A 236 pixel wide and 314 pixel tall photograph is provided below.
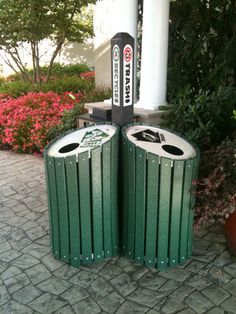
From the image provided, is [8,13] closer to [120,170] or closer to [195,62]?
[195,62]

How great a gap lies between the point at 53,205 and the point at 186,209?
109 centimetres

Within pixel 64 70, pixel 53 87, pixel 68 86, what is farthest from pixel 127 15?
pixel 64 70

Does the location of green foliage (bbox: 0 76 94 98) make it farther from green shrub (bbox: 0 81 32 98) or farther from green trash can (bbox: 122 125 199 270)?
green trash can (bbox: 122 125 199 270)

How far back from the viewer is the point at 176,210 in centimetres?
274

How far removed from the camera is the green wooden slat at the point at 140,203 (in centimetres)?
262

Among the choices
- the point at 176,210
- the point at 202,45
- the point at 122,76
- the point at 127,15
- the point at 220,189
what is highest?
the point at 127,15

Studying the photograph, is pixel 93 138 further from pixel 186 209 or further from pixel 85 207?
pixel 186 209

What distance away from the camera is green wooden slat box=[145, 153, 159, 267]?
259 centimetres

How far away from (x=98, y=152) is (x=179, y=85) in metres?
2.57

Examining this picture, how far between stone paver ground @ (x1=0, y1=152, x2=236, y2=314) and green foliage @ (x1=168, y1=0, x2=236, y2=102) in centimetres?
185

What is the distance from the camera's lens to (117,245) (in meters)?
3.06

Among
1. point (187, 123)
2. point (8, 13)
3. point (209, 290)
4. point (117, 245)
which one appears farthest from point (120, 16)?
point (8, 13)

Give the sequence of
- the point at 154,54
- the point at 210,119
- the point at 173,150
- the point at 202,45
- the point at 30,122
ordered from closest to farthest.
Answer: the point at 173,150 → the point at 210,119 → the point at 202,45 → the point at 154,54 → the point at 30,122

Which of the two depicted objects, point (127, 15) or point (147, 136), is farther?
point (127, 15)
